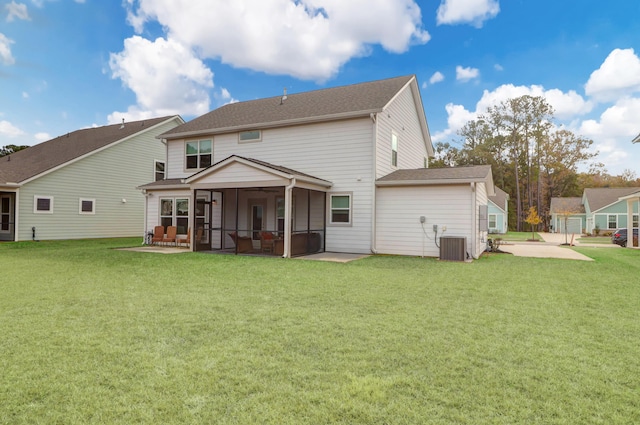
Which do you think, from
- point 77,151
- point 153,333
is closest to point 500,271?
point 153,333

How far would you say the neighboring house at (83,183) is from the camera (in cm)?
1742

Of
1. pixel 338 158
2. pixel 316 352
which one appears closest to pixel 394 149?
pixel 338 158

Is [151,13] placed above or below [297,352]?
above

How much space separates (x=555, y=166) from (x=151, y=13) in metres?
46.2

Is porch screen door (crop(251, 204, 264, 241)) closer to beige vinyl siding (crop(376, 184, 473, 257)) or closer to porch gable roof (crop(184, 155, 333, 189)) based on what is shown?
porch gable roof (crop(184, 155, 333, 189))

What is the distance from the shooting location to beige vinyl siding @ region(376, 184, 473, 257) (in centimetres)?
1198

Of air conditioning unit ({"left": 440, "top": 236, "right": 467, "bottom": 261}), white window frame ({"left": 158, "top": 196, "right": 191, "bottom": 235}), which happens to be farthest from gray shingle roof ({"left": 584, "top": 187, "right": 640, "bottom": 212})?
white window frame ({"left": 158, "top": 196, "right": 191, "bottom": 235})

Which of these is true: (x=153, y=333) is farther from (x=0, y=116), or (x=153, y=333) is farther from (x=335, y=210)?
(x=0, y=116)

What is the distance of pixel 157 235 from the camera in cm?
1558

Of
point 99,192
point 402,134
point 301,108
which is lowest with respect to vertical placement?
point 99,192

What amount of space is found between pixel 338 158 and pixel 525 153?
39859mm

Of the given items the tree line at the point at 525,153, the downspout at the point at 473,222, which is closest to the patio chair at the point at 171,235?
the downspout at the point at 473,222

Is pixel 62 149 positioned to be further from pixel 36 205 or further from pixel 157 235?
pixel 157 235

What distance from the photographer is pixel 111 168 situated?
805 inches
